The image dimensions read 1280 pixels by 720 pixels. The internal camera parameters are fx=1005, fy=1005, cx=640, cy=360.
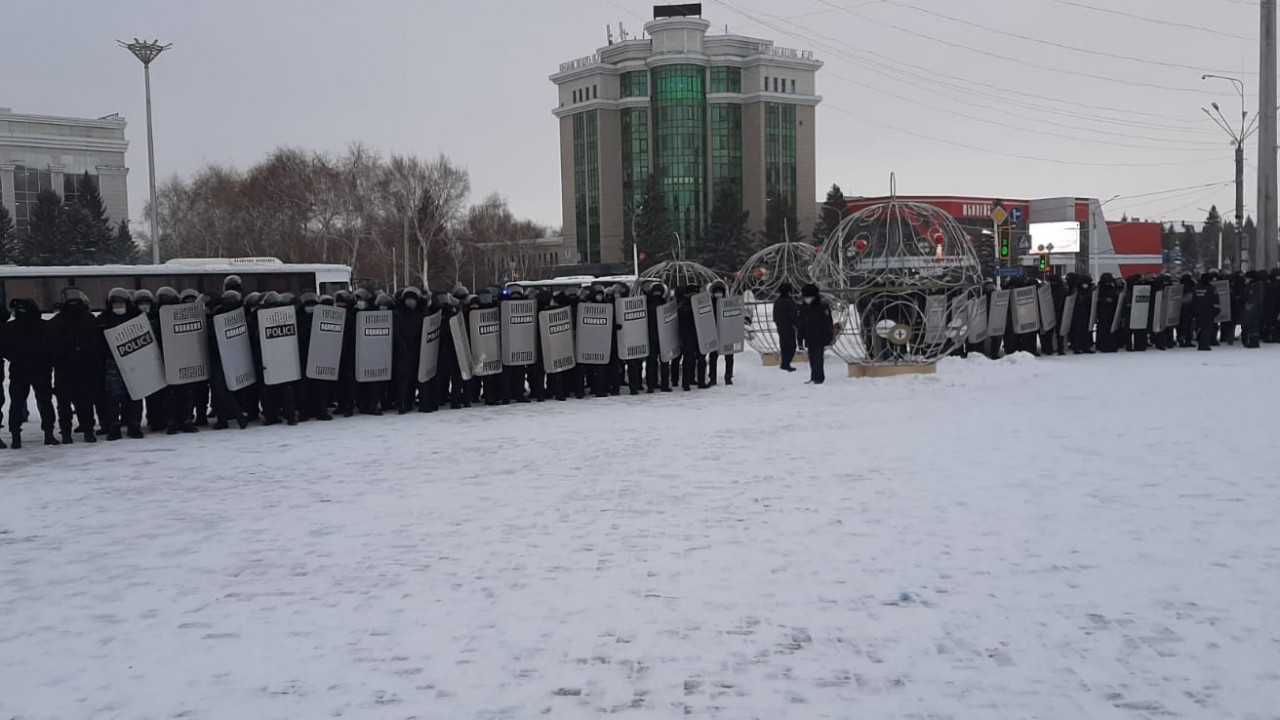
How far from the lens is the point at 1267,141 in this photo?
24.7 m

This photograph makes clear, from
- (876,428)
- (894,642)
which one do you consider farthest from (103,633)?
(876,428)

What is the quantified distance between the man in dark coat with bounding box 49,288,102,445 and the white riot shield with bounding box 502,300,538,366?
206 inches

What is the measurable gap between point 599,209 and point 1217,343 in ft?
281

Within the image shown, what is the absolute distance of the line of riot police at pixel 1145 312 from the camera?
20.5 metres

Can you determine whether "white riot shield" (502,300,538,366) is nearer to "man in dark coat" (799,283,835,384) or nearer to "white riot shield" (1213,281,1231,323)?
"man in dark coat" (799,283,835,384)

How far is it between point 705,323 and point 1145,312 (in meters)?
10.5

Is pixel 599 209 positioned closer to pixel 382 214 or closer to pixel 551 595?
pixel 382 214

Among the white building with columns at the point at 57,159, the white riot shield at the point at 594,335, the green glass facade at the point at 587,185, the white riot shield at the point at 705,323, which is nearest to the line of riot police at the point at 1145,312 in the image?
the white riot shield at the point at 705,323

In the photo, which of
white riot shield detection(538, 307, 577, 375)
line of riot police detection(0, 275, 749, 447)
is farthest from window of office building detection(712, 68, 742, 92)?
white riot shield detection(538, 307, 577, 375)

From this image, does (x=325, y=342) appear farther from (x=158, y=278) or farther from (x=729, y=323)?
(x=158, y=278)

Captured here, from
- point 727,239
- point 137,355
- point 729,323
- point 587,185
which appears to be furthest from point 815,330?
point 587,185

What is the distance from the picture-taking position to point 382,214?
66.1 meters

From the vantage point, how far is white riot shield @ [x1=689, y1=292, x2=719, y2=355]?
16.2 m

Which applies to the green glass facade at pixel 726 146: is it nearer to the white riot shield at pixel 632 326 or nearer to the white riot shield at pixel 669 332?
the white riot shield at pixel 669 332
